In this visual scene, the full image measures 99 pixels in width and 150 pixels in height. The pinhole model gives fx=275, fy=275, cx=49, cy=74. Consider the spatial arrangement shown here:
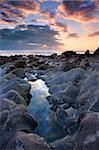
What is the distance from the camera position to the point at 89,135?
682 centimetres

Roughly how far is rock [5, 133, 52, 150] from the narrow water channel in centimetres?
171

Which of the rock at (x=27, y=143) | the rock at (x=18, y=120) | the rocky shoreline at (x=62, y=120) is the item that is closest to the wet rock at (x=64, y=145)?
the rocky shoreline at (x=62, y=120)

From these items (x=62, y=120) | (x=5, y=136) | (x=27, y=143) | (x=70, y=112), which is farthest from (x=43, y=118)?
(x=27, y=143)

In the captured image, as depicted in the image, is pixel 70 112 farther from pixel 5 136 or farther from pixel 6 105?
pixel 5 136

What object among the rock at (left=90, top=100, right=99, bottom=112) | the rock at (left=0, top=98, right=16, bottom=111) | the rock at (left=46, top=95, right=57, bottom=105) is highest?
the rock at (left=90, top=100, right=99, bottom=112)

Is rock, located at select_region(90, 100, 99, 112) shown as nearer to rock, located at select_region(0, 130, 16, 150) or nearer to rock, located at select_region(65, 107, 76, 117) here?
rock, located at select_region(65, 107, 76, 117)

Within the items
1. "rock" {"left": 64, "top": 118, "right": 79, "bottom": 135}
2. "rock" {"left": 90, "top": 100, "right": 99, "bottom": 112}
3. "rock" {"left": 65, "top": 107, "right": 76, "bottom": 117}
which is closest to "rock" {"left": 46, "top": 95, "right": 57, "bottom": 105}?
"rock" {"left": 65, "top": 107, "right": 76, "bottom": 117}

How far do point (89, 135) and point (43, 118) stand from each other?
422 centimetres

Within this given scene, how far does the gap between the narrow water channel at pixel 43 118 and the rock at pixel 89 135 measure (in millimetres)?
1928

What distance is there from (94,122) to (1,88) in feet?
28.2

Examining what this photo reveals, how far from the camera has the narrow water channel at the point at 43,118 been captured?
9127 mm

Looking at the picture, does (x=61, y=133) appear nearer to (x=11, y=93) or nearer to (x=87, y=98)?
(x=87, y=98)

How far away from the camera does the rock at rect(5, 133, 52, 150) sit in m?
6.77

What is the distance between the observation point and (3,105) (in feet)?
33.6
